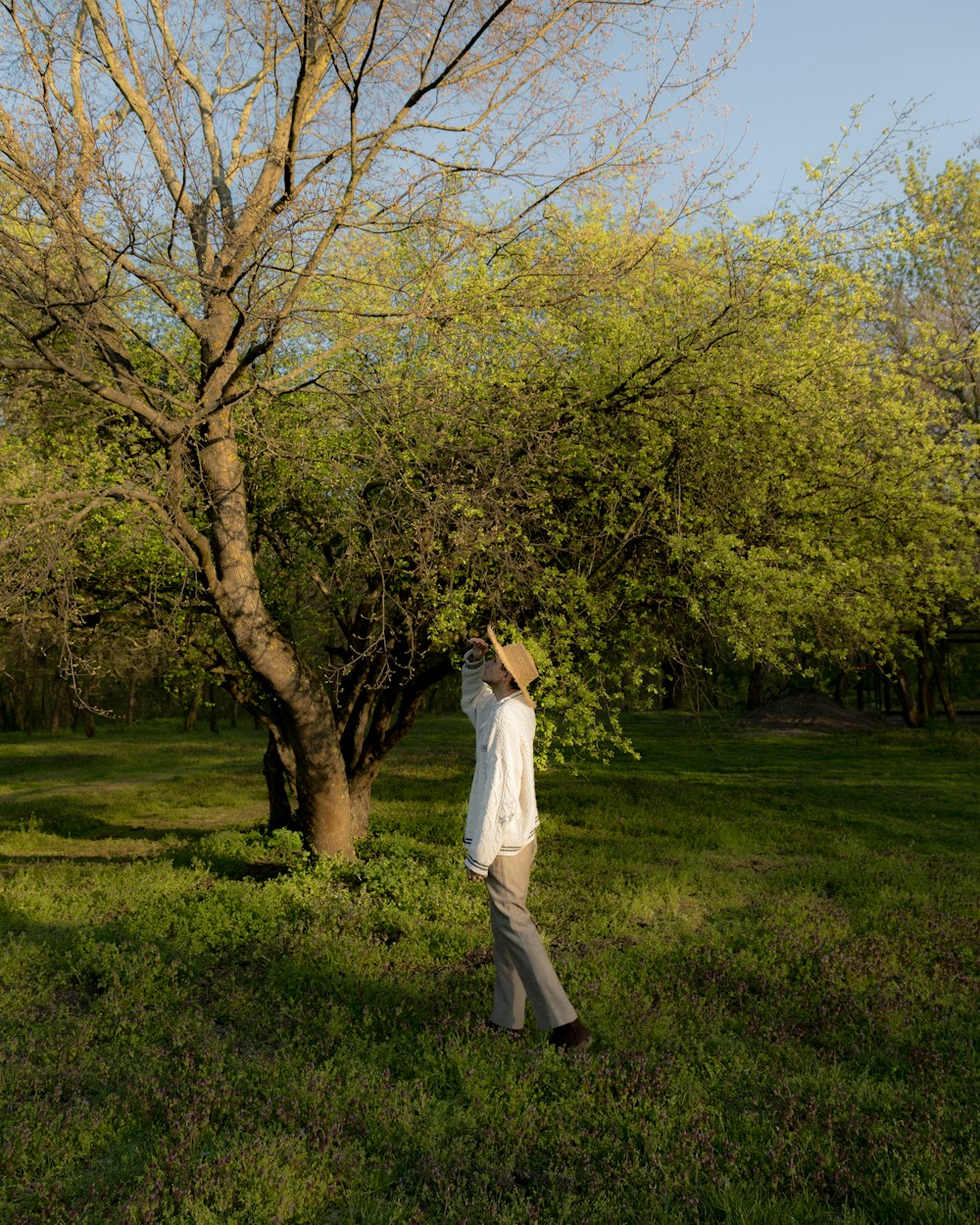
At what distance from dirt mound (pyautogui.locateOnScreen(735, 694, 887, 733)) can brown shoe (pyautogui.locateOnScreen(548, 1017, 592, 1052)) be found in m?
27.7

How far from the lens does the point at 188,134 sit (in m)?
7.58

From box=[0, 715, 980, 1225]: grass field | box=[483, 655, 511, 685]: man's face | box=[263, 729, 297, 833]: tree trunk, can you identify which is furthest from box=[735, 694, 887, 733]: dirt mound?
box=[483, 655, 511, 685]: man's face

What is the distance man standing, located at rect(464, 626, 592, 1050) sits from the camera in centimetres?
550

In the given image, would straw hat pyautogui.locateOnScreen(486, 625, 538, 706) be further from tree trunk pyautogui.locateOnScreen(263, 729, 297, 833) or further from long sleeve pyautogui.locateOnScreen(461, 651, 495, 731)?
tree trunk pyautogui.locateOnScreen(263, 729, 297, 833)

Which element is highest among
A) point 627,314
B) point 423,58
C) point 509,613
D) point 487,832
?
point 423,58

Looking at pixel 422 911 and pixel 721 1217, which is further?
pixel 422 911

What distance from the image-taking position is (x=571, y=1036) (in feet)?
17.8

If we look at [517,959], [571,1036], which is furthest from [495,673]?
[571,1036]

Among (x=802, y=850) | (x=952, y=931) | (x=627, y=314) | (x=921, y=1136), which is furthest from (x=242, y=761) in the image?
(x=921, y=1136)

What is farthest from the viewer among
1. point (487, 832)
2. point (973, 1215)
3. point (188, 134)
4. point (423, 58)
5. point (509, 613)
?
point (509, 613)

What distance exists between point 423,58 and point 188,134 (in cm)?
230

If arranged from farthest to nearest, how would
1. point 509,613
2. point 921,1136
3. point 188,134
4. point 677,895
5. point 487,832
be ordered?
point 509,613 < point 677,895 < point 188,134 < point 487,832 < point 921,1136

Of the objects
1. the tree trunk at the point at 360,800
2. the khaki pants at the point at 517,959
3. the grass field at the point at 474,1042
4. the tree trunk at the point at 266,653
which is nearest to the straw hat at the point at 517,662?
the khaki pants at the point at 517,959

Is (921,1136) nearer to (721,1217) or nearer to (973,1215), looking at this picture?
(973,1215)
